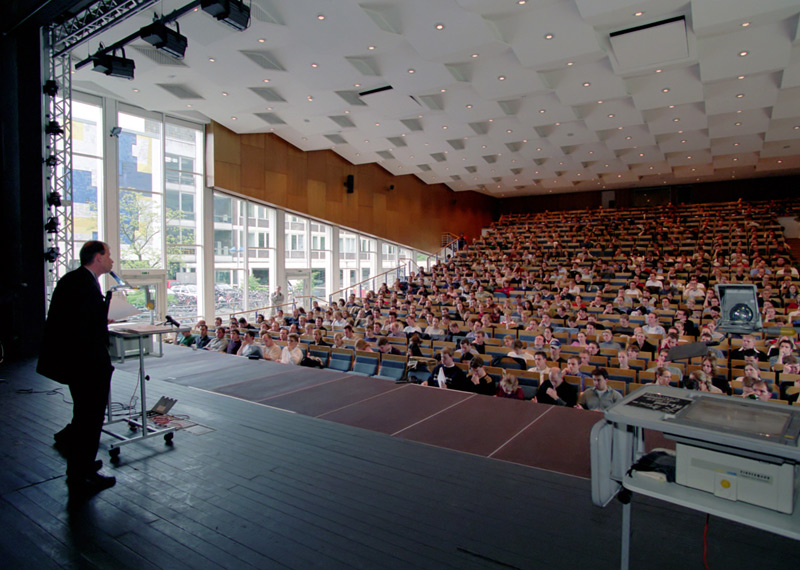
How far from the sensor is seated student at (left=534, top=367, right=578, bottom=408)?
467cm

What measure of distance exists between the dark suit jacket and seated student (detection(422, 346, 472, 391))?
3.49m

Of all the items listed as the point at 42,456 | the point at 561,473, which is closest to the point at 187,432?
the point at 42,456

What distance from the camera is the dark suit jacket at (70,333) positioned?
102 inches

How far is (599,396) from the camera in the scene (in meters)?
4.57

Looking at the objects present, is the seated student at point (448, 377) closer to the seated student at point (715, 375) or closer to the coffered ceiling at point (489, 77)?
the seated student at point (715, 375)

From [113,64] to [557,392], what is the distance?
7.22 m

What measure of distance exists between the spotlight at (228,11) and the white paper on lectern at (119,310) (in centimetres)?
361

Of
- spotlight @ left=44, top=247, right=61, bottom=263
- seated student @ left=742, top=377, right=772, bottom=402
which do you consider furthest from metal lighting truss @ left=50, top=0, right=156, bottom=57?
seated student @ left=742, top=377, right=772, bottom=402

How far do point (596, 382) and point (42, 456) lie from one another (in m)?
4.52

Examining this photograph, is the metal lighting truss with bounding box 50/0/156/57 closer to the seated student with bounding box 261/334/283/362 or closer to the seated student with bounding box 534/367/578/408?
the seated student with bounding box 261/334/283/362

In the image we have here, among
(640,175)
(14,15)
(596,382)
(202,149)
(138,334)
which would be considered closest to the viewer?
(138,334)

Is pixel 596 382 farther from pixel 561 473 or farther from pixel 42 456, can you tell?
pixel 42 456

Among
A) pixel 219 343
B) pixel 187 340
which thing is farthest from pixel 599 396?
pixel 187 340

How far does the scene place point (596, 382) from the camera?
4664 millimetres
